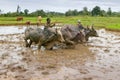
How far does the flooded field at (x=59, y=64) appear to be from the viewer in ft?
34.8

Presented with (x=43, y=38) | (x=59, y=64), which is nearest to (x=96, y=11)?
(x=43, y=38)

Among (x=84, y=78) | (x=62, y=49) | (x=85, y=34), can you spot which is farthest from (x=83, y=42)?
(x=84, y=78)

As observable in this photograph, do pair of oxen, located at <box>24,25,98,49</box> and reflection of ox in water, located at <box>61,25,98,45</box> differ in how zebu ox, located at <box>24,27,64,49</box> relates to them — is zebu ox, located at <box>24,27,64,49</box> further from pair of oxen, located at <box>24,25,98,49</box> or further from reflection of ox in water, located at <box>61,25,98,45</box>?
reflection of ox in water, located at <box>61,25,98,45</box>

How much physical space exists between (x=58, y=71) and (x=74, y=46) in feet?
22.6

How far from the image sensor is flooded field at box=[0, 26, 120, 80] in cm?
1061

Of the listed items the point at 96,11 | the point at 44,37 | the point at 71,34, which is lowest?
the point at 96,11

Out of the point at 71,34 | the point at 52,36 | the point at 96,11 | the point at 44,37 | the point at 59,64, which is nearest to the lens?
the point at 59,64

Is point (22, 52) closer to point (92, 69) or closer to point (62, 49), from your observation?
point (62, 49)

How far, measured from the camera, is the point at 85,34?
69.3ft

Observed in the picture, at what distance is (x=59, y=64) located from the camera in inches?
502

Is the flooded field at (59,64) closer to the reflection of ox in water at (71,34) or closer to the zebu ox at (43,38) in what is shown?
the zebu ox at (43,38)

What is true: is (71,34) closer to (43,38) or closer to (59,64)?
(43,38)

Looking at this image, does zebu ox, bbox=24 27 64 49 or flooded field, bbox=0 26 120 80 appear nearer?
flooded field, bbox=0 26 120 80

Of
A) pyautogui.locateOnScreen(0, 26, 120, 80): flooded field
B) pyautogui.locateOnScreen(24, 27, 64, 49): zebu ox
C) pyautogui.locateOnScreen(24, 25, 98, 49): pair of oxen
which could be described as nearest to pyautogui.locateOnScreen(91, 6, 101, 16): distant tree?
pyautogui.locateOnScreen(24, 25, 98, 49): pair of oxen
